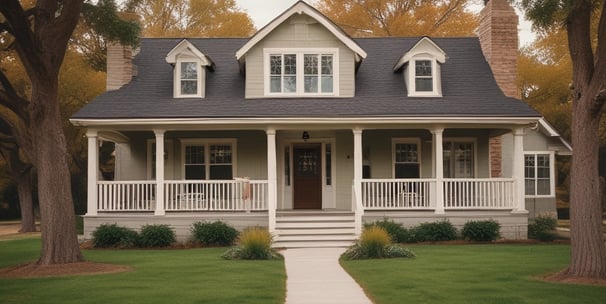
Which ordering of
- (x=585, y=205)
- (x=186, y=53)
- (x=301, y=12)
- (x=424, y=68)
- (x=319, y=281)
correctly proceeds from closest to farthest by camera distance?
(x=585, y=205) < (x=319, y=281) < (x=301, y=12) < (x=186, y=53) < (x=424, y=68)

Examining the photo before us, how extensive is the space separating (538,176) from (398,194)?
12.4 metres

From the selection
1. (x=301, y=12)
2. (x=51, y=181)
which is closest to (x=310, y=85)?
(x=301, y=12)

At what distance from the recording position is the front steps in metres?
21.1

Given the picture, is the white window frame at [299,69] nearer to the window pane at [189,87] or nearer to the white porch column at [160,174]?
the window pane at [189,87]

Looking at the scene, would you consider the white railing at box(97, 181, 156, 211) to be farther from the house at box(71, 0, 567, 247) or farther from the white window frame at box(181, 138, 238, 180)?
the white window frame at box(181, 138, 238, 180)

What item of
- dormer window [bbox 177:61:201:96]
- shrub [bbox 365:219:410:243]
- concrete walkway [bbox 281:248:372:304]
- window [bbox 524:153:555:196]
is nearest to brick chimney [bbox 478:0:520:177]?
shrub [bbox 365:219:410:243]

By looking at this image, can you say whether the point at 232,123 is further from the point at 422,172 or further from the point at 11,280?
the point at 11,280

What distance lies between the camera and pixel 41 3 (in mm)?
15906

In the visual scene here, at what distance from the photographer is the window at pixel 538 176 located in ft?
107

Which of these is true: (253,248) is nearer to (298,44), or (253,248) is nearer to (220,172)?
(220,172)

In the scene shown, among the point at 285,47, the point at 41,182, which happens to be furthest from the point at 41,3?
the point at 285,47

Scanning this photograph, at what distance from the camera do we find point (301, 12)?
78.5 ft

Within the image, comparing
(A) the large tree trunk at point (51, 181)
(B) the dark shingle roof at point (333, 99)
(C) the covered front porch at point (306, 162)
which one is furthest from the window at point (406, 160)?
(A) the large tree trunk at point (51, 181)

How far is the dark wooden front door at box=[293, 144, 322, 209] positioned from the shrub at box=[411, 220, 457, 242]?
4.20 m
